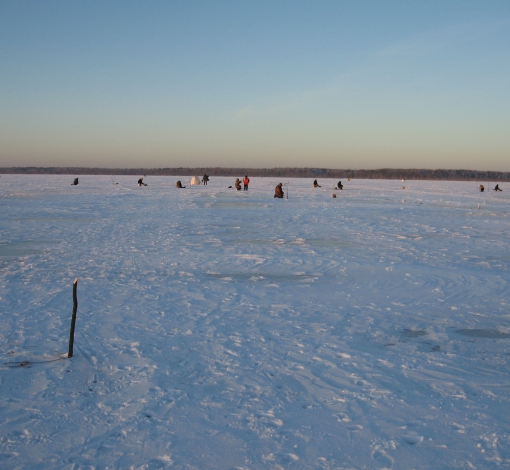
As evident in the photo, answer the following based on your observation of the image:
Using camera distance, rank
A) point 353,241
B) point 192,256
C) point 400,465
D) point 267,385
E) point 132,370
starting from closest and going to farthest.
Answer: point 400,465, point 267,385, point 132,370, point 192,256, point 353,241

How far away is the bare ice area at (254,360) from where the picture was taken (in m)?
3.30

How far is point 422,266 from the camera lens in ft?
31.0

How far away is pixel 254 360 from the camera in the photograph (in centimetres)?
477

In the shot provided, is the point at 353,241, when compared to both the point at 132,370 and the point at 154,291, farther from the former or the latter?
the point at 132,370

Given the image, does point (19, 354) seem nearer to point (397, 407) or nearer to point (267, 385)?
point (267, 385)

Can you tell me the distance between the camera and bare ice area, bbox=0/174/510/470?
3299 millimetres

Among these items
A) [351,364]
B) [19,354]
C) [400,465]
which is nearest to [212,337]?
[351,364]

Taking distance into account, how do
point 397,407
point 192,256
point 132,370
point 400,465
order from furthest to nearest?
point 192,256, point 132,370, point 397,407, point 400,465

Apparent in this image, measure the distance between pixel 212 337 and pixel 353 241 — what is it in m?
7.83

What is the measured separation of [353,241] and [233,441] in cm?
969

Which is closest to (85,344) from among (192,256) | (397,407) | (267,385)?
(267,385)

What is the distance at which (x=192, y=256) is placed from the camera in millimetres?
10273

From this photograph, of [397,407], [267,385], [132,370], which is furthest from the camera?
[132,370]

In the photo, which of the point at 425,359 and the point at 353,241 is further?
the point at 353,241
